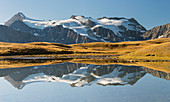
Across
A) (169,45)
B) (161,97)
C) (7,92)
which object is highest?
(169,45)

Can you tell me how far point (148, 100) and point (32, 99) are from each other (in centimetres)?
848

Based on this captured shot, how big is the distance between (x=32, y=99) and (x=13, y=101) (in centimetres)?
134

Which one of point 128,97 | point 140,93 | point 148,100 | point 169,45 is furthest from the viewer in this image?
point 169,45

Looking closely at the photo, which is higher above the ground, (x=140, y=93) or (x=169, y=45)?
(x=169, y=45)

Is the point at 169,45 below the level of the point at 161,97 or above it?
above

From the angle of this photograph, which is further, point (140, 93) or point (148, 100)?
point (140, 93)

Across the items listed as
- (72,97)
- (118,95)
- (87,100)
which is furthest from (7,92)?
(118,95)

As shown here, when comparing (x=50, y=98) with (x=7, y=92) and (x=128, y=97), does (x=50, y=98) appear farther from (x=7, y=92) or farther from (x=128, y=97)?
(x=128, y=97)

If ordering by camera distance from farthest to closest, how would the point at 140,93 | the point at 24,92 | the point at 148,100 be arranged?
the point at 24,92
the point at 140,93
the point at 148,100

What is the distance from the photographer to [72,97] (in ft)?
46.9

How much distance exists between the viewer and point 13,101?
1350 centimetres

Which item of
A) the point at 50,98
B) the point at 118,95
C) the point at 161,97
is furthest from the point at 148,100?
the point at 50,98

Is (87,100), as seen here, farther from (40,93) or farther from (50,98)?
(40,93)

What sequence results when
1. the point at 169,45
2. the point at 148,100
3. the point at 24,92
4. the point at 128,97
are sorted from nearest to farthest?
the point at 148,100 < the point at 128,97 < the point at 24,92 < the point at 169,45
